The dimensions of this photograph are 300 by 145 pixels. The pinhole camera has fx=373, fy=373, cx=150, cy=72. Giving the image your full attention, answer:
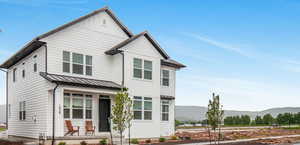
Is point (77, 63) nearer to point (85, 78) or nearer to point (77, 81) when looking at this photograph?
point (85, 78)

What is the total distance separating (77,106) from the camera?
22375mm

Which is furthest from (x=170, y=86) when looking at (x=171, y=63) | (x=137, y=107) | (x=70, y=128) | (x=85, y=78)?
(x=70, y=128)

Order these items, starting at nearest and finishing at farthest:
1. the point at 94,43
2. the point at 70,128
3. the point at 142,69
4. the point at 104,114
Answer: the point at 70,128 → the point at 104,114 → the point at 94,43 → the point at 142,69

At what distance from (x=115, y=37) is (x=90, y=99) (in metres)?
4.84

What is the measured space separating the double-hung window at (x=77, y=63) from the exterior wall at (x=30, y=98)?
1915 mm

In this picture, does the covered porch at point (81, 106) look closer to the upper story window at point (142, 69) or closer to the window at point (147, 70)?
the upper story window at point (142, 69)

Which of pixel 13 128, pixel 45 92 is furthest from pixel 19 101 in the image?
pixel 45 92

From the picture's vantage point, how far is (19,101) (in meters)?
25.9

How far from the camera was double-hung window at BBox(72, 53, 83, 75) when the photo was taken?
22.9 m

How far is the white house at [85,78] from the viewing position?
21.5 metres

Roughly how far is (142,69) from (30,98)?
7.50m

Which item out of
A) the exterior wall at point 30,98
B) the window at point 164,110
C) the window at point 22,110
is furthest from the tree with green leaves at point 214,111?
the window at point 22,110

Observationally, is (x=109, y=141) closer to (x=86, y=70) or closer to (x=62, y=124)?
(x=62, y=124)

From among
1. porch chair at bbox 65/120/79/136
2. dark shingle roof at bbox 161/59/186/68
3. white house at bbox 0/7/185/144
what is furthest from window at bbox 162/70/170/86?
porch chair at bbox 65/120/79/136
